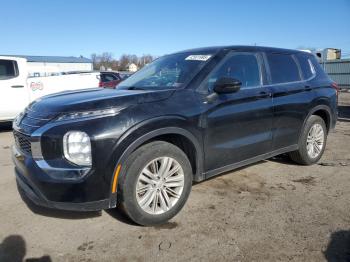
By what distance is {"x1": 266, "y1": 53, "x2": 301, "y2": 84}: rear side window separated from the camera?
4.61 metres

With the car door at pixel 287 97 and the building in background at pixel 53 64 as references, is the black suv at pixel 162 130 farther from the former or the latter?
the building in background at pixel 53 64

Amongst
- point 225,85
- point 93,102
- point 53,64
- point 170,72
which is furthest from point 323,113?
point 53,64

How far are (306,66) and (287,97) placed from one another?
3.00 ft

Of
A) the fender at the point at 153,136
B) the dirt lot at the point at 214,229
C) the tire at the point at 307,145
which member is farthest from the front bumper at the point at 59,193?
the tire at the point at 307,145

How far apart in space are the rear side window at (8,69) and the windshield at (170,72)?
5396mm

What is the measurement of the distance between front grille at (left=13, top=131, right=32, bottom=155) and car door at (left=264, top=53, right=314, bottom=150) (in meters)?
3.02

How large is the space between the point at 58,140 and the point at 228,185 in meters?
2.45

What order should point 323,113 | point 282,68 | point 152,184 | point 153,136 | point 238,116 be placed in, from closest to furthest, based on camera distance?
point 153,136 < point 152,184 < point 238,116 < point 282,68 < point 323,113

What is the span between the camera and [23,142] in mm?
3316

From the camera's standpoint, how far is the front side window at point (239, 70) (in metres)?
3.91

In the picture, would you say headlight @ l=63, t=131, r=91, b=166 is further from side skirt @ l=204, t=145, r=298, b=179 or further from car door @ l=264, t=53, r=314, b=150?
car door @ l=264, t=53, r=314, b=150

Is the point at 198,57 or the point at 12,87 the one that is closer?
the point at 198,57

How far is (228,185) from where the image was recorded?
4520 mm

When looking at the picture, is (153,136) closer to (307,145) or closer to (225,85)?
(225,85)
